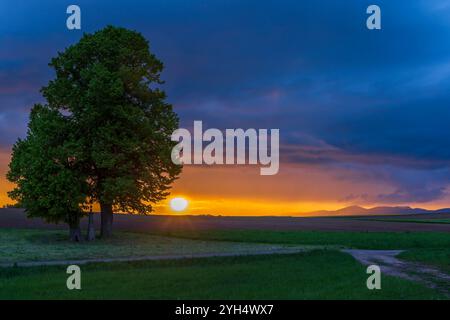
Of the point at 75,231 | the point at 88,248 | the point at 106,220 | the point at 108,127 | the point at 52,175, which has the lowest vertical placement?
the point at 88,248

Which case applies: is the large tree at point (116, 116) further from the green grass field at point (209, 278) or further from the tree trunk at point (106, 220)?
the green grass field at point (209, 278)

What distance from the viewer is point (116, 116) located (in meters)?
51.8

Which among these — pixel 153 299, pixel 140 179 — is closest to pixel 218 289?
pixel 153 299

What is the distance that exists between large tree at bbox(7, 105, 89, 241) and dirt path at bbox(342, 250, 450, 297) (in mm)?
28282

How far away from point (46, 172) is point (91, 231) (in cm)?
806

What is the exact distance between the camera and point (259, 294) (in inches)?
807

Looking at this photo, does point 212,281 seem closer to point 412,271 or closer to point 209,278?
point 209,278

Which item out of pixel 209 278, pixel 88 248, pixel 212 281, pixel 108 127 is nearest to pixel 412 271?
pixel 209 278

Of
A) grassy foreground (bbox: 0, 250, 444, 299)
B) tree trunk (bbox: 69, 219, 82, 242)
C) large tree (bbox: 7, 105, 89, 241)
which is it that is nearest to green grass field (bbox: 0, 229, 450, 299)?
grassy foreground (bbox: 0, 250, 444, 299)

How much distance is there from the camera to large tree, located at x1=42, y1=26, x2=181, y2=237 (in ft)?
165

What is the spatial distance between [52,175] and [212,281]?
30.0m

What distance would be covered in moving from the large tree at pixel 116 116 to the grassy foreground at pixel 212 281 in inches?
808

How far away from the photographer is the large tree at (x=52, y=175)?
159 feet
